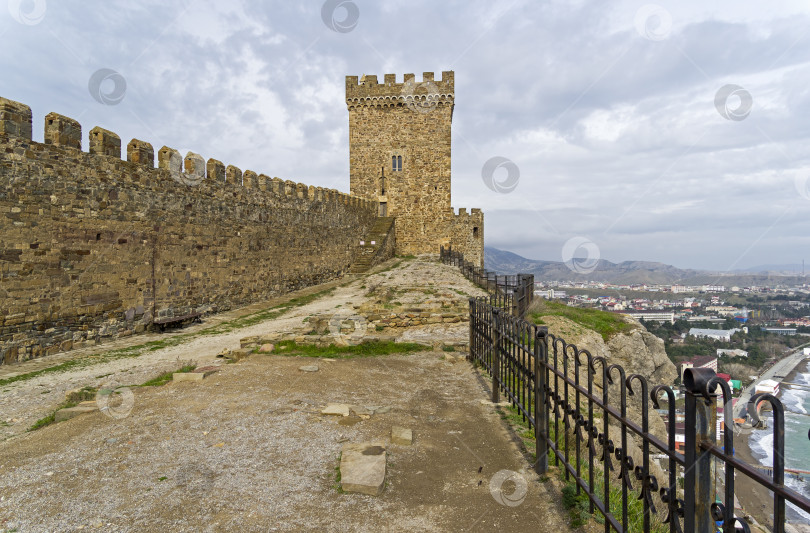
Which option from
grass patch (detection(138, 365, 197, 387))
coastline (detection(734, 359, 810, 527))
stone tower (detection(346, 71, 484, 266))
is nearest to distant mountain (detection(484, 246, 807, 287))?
stone tower (detection(346, 71, 484, 266))

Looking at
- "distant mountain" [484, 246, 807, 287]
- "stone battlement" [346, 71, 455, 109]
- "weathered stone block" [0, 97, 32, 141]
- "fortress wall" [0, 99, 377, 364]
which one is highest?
"stone battlement" [346, 71, 455, 109]

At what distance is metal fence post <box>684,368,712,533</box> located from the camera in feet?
6.67

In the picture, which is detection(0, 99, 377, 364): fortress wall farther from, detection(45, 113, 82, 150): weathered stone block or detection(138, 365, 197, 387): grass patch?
detection(138, 365, 197, 387): grass patch

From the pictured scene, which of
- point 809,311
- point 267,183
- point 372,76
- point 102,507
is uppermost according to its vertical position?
point 372,76

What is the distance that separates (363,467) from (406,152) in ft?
96.2

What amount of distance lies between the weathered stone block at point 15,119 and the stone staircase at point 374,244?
18.2m

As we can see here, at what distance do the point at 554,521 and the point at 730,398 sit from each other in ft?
6.18

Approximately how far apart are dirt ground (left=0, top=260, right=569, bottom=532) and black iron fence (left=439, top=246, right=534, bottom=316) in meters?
3.53

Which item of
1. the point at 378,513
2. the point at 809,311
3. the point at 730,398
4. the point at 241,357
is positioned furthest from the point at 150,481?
the point at 809,311

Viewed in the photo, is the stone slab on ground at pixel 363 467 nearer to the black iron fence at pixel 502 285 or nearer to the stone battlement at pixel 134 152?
the black iron fence at pixel 502 285

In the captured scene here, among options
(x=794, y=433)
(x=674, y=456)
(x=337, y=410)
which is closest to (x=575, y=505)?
(x=674, y=456)

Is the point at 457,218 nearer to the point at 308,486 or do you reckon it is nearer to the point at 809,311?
the point at 308,486

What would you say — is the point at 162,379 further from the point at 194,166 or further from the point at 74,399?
the point at 194,166

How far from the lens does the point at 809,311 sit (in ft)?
146
